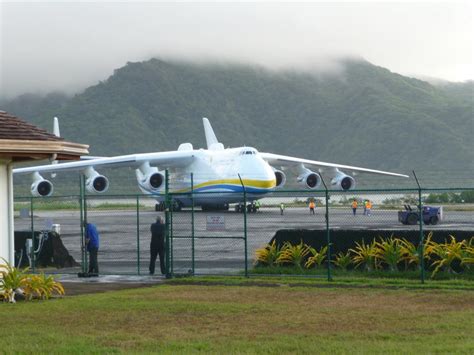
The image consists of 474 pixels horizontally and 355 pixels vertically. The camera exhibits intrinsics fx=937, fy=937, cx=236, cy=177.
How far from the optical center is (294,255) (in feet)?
65.0

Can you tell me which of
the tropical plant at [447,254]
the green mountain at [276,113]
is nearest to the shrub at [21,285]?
the tropical plant at [447,254]

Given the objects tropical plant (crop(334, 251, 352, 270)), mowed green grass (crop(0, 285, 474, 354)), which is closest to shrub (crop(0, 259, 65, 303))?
mowed green grass (crop(0, 285, 474, 354))

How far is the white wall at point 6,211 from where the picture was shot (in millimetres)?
15984

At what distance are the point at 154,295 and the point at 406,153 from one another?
117017 millimetres

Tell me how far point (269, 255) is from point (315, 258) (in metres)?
1.15

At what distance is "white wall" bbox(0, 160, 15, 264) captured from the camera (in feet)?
52.4

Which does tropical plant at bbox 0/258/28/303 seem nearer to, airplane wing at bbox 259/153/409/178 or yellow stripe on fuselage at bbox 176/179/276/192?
yellow stripe on fuselage at bbox 176/179/276/192

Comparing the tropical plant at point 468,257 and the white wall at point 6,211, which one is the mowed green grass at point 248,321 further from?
the tropical plant at point 468,257

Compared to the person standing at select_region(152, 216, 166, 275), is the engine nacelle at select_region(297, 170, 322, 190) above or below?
above

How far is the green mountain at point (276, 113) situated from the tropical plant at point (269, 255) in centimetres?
10021

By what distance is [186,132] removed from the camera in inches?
6161

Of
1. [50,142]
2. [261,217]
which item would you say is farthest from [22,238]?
[261,217]

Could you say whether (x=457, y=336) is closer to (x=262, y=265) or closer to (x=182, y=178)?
(x=262, y=265)

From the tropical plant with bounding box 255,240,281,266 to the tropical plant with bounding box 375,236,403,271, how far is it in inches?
91.2
